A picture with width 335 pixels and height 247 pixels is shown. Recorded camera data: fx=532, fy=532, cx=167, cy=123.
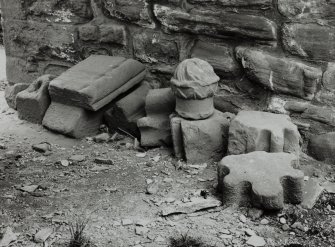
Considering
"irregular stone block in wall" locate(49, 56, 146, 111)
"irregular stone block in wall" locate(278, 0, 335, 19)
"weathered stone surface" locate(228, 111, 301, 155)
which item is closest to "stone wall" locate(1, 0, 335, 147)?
"irregular stone block in wall" locate(278, 0, 335, 19)

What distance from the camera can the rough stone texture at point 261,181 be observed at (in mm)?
2697

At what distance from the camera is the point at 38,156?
11.4 feet

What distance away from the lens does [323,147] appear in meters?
3.29

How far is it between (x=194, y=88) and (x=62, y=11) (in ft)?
5.10

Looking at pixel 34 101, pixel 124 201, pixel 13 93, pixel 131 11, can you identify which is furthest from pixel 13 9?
pixel 124 201

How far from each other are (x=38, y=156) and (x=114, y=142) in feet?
1.73

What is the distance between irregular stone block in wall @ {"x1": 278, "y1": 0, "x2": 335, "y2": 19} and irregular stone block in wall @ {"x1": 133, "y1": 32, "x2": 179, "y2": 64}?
837 mm

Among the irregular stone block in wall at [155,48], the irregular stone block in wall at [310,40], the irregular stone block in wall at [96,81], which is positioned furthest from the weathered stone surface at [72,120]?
the irregular stone block in wall at [310,40]

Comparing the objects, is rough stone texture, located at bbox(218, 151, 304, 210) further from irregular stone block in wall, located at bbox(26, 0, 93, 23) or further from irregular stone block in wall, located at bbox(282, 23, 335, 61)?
irregular stone block in wall, located at bbox(26, 0, 93, 23)

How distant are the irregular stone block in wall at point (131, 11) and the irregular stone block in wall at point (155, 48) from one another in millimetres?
88

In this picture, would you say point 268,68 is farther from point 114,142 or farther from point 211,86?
point 114,142

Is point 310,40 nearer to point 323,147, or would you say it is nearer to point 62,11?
point 323,147

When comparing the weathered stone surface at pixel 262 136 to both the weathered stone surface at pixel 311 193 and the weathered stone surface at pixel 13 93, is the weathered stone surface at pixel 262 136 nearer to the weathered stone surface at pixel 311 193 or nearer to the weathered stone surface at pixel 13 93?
the weathered stone surface at pixel 311 193

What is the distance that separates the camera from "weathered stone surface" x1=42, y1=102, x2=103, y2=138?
3.65 meters
